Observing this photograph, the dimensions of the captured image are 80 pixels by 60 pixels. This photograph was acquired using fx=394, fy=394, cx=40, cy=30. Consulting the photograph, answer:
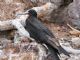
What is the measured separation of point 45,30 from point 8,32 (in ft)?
5.74

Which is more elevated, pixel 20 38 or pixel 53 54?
pixel 53 54

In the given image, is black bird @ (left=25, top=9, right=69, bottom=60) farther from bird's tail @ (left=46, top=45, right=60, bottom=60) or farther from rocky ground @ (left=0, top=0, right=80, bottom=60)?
rocky ground @ (left=0, top=0, right=80, bottom=60)

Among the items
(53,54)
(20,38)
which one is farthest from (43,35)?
(20,38)

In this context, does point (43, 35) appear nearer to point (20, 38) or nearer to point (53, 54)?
point (53, 54)

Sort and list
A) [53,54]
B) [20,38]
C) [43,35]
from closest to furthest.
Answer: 1. [53,54]
2. [43,35]
3. [20,38]

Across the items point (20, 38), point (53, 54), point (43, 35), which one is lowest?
point (20, 38)

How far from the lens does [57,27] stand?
28.7 feet

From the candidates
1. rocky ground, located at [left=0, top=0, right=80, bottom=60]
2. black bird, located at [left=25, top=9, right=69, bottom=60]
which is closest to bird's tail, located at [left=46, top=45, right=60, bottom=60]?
black bird, located at [left=25, top=9, right=69, bottom=60]

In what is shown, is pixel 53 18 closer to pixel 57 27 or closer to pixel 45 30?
pixel 57 27

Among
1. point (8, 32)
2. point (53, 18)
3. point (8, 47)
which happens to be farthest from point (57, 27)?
point (8, 47)

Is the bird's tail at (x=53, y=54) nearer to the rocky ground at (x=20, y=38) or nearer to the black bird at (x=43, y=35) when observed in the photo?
the black bird at (x=43, y=35)

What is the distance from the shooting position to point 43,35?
22.4 ft

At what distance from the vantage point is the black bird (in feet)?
21.6

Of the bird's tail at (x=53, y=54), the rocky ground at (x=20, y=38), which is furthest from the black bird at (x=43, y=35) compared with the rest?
the rocky ground at (x=20, y=38)
